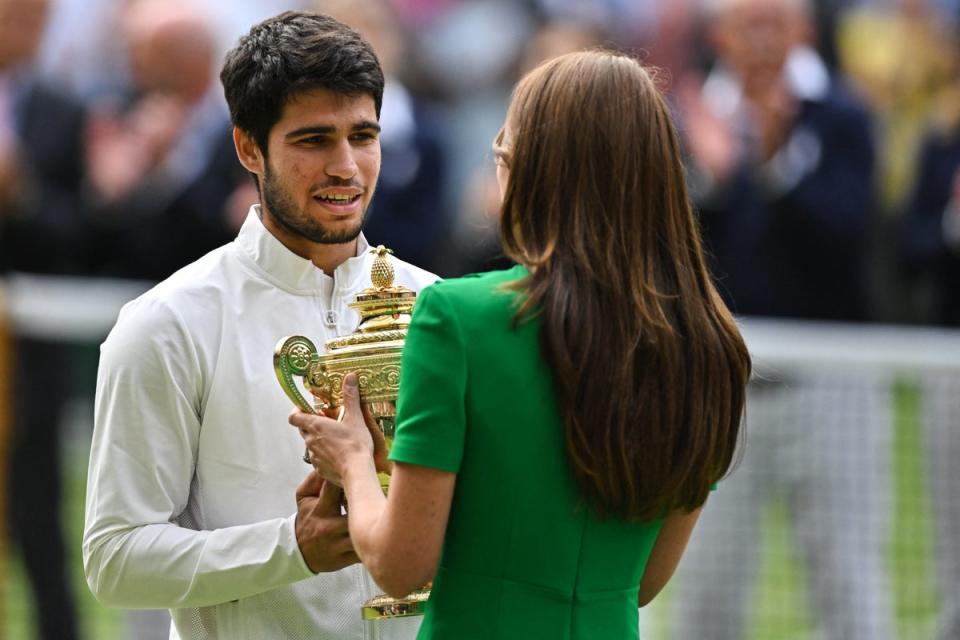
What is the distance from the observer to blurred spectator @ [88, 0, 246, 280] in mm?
6504

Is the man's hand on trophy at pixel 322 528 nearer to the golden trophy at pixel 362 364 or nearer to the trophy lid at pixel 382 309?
the golden trophy at pixel 362 364

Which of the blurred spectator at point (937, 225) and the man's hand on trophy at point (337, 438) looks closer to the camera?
the man's hand on trophy at point (337, 438)

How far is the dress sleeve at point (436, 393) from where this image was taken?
7.76 ft

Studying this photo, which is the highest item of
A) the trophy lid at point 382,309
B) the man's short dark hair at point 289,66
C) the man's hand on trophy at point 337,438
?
the man's short dark hair at point 289,66

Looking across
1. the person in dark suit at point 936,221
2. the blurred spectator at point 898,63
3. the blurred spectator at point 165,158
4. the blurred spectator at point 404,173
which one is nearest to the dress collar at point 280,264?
the blurred spectator at point 404,173

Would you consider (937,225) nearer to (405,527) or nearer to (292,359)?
(292,359)

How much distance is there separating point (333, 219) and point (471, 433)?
Result: 1.98 feet

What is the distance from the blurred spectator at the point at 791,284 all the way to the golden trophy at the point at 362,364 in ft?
9.47

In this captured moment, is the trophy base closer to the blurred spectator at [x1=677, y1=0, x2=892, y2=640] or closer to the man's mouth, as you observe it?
the man's mouth

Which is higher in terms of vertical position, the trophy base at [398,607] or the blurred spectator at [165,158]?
the blurred spectator at [165,158]

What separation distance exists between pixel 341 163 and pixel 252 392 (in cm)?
40

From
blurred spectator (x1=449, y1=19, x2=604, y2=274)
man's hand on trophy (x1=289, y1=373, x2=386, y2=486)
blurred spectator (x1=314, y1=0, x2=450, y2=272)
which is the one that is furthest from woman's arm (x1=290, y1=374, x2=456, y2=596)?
blurred spectator (x1=314, y1=0, x2=450, y2=272)

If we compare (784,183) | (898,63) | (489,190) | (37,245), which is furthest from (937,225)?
(37,245)

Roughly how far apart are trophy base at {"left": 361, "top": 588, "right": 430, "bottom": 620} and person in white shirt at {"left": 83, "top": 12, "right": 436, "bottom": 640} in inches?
3.0
